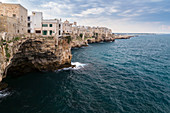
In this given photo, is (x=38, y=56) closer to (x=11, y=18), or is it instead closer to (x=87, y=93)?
(x=11, y=18)

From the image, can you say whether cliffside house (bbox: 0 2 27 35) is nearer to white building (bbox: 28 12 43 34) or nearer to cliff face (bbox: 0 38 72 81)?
cliff face (bbox: 0 38 72 81)

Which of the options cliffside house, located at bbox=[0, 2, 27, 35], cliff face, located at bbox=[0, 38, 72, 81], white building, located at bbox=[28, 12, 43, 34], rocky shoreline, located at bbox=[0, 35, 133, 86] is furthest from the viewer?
white building, located at bbox=[28, 12, 43, 34]

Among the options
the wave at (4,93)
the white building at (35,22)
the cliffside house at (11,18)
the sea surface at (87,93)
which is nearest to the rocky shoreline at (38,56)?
the sea surface at (87,93)

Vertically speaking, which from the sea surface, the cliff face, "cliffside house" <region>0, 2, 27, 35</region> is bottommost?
the sea surface

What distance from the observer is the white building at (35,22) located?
35.3 metres

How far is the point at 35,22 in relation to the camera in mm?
35656

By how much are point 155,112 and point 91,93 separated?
11.2 meters

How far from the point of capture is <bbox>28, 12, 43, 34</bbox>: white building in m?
35.3

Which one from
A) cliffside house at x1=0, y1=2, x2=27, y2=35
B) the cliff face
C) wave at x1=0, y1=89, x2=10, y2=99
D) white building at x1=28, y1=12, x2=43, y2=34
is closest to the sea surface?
wave at x1=0, y1=89, x2=10, y2=99

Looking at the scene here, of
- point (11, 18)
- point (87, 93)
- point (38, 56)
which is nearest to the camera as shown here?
point (87, 93)

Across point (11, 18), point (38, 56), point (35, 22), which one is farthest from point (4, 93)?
point (35, 22)

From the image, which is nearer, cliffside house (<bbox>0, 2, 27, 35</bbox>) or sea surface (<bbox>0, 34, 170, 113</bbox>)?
sea surface (<bbox>0, 34, 170, 113</bbox>)

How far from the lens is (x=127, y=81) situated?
2766 centimetres

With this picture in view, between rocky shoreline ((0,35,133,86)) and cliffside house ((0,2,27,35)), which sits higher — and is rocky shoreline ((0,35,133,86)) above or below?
below
